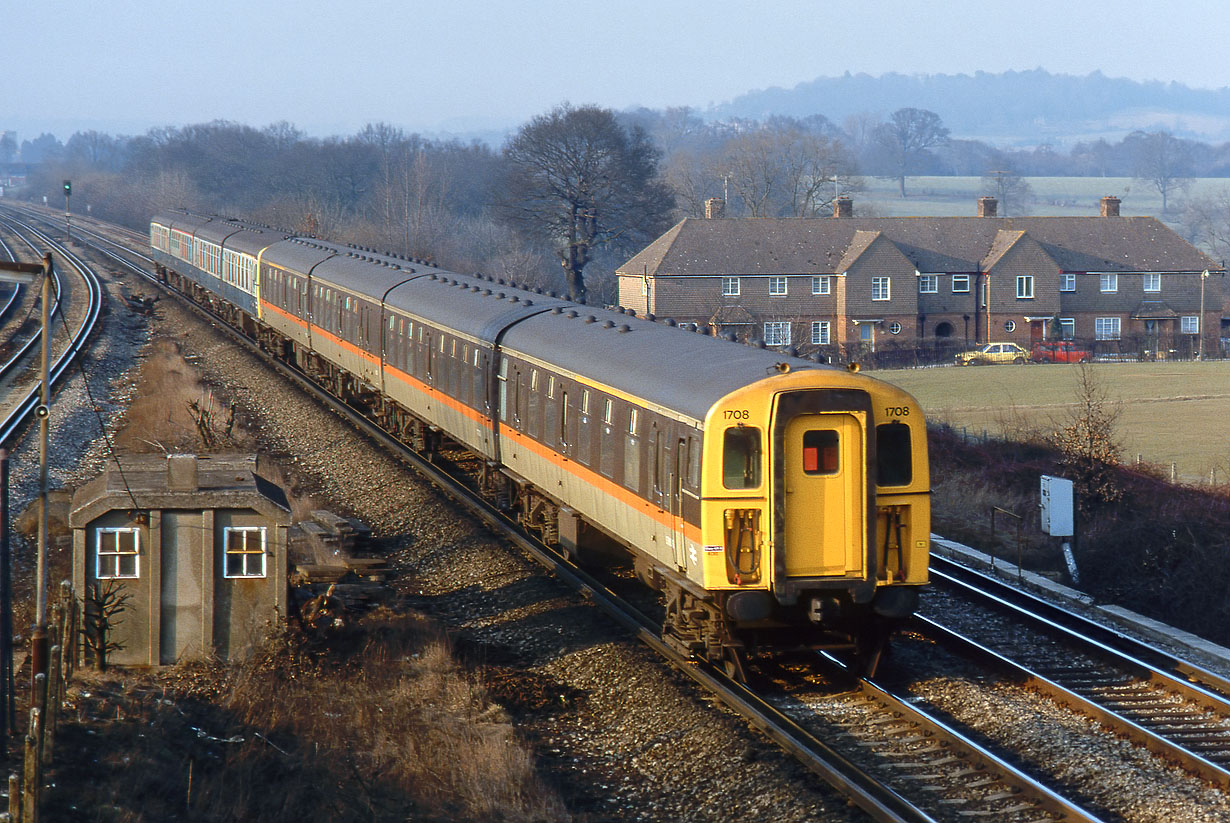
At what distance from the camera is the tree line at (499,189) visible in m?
81.6

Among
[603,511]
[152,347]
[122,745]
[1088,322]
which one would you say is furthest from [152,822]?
[1088,322]

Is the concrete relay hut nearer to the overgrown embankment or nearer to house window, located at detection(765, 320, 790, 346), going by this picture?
the overgrown embankment

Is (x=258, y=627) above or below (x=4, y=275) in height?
below

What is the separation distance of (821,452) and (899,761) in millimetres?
2766

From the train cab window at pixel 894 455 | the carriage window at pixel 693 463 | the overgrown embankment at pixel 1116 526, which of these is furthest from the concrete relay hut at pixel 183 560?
the overgrown embankment at pixel 1116 526

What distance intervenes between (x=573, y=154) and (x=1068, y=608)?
68.1 metres

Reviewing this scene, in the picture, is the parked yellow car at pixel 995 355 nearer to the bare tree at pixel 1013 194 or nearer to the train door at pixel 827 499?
the train door at pixel 827 499

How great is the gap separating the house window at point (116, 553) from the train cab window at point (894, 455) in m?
7.19

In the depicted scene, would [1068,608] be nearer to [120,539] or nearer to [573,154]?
[120,539]

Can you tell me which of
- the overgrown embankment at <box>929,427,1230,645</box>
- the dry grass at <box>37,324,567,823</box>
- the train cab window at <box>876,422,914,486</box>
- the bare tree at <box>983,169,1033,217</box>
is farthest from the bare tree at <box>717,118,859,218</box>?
the dry grass at <box>37,324,567,823</box>

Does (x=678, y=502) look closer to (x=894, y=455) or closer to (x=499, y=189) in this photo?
(x=894, y=455)

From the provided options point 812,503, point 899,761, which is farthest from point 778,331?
point 899,761

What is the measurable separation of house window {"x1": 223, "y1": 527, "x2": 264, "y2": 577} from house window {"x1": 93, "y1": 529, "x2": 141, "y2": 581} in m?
0.85

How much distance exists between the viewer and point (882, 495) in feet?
39.7
